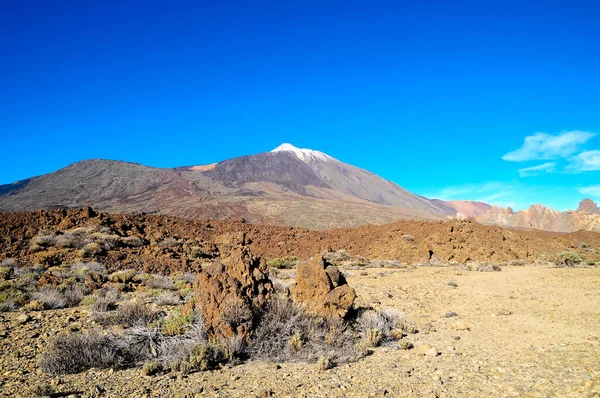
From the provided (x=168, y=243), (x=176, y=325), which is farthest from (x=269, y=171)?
(x=176, y=325)

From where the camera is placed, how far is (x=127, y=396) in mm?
3576

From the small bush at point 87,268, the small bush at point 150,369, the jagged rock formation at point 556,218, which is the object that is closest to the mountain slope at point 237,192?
the jagged rock formation at point 556,218

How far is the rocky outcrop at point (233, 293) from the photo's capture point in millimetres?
4906

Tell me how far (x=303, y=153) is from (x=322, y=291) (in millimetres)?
158745

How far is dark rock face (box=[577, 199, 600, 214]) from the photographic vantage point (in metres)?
53.8

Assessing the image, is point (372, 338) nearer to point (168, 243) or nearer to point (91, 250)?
point (91, 250)

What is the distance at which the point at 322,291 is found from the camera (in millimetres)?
6125

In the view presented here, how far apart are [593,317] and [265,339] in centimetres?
673

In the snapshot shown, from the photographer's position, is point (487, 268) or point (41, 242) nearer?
point (41, 242)

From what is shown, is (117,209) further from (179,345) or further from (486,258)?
(179,345)

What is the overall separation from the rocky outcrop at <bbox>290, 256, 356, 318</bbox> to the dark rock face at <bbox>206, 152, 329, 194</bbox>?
99091 millimetres

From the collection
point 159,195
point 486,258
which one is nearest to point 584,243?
point 486,258

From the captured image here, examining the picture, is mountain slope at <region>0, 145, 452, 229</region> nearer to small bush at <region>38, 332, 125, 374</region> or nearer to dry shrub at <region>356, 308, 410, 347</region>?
dry shrub at <region>356, 308, 410, 347</region>

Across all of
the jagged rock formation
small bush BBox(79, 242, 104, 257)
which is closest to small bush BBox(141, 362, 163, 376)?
small bush BBox(79, 242, 104, 257)
